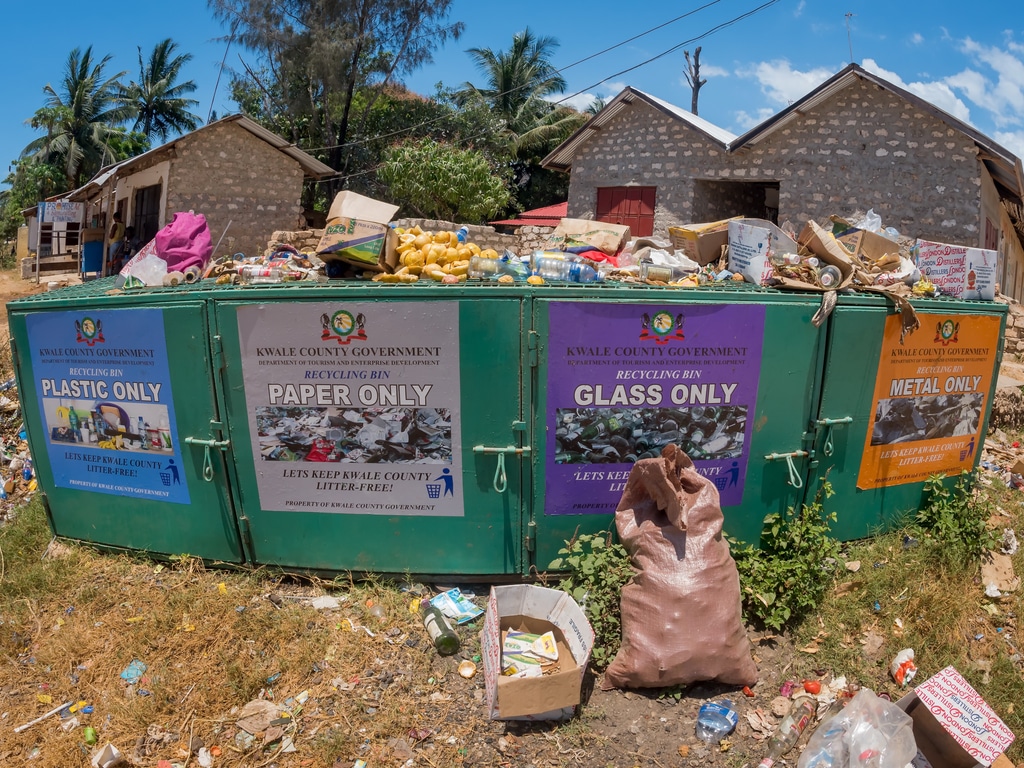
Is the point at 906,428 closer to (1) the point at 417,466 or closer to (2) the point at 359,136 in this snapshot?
(1) the point at 417,466

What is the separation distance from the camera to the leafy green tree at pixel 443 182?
16906 millimetres

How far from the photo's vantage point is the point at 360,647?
3.38 m

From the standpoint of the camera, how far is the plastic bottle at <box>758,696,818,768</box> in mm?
2869

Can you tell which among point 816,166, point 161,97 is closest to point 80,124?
point 161,97

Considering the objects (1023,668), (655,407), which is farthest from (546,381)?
(1023,668)

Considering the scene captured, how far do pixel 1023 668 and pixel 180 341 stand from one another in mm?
4385

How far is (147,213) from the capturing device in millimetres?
15516

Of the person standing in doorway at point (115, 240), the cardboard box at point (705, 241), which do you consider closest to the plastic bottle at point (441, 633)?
the cardboard box at point (705, 241)

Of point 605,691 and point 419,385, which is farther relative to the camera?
point 419,385

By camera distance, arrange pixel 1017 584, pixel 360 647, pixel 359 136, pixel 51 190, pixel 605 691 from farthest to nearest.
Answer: pixel 51 190 → pixel 359 136 → pixel 1017 584 → pixel 360 647 → pixel 605 691

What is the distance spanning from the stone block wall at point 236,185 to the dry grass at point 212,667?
11.0m

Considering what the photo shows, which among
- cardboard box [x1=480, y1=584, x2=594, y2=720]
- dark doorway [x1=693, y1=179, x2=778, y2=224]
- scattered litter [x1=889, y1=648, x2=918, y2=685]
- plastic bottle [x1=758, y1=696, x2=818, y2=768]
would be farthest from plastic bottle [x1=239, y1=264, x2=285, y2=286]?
dark doorway [x1=693, y1=179, x2=778, y2=224]

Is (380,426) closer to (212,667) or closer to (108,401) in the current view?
(212,667)

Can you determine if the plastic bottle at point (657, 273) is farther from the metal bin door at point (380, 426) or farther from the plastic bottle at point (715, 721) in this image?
the plastic bottle at point (715, 721)
